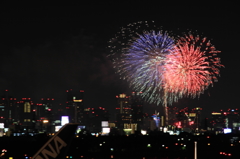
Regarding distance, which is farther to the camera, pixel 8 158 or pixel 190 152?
pixel 190 152

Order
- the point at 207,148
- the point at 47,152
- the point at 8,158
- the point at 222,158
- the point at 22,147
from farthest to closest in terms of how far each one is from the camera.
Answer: the point at 207,148, the point at 22,147, the point at 222,158, the point at 8,158, the point at 47,152

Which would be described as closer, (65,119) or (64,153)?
(64,153)

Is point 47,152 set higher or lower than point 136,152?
higher

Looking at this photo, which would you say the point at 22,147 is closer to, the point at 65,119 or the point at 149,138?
the point at 149,138

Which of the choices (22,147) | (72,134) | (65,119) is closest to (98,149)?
(22,147)

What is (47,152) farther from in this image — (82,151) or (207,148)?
(207,148)

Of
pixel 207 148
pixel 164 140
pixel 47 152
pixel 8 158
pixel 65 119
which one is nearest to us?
pixel 47 152

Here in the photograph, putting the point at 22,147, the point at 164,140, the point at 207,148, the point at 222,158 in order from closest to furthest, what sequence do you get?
1. the point at 222,158
2. the point at 22,147
3. the point at 207,148
4. the point at 164,140

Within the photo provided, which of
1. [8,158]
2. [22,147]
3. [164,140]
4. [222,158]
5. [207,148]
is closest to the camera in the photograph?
[8,158]

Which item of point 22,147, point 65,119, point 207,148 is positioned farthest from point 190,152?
point 65,119
